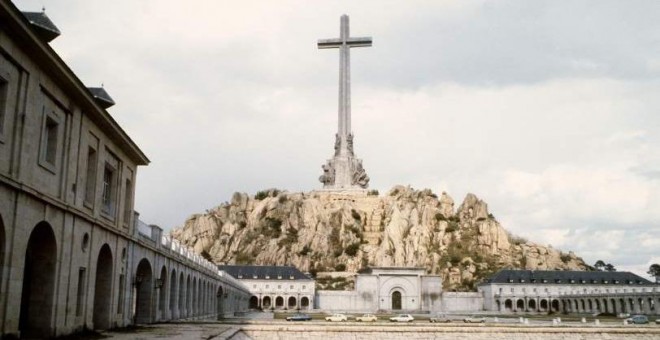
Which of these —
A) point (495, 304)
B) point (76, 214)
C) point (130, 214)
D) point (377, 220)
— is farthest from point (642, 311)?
point (76, 214)

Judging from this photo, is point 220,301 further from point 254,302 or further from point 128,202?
point 254,302

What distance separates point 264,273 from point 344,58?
153 feet

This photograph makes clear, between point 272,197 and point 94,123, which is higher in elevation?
point 272,197

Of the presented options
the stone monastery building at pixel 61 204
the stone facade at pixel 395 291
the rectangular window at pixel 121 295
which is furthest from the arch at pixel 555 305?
the rectangular window at pixel 121 295

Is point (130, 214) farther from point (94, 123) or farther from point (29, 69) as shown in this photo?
point (29, 69)

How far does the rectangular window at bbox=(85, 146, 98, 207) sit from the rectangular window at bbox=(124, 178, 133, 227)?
203 inches

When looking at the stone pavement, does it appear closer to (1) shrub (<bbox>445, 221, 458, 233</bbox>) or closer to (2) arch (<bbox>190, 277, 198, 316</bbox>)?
(2) arch (<bbox>190, 277, 198, 316</bbox>)

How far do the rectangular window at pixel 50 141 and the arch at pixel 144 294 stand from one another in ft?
43.5

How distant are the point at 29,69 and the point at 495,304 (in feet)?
335

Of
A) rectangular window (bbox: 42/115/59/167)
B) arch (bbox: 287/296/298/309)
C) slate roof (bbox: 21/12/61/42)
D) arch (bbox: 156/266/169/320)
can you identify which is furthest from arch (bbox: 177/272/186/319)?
arch (bbox: 287/296/298/309)

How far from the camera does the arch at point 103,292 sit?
93.0 ft

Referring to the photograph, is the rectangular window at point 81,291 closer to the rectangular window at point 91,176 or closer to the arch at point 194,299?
the rectangular window at point 91,176

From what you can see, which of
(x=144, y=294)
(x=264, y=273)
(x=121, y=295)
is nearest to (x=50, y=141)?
(x=121, y=295)

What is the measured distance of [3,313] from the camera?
17938mm
